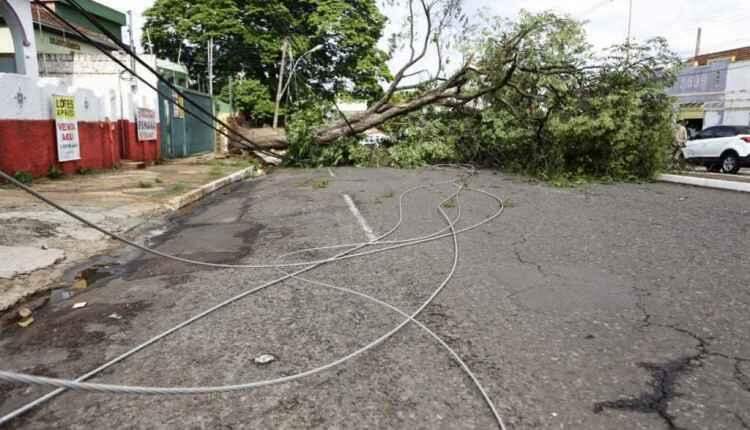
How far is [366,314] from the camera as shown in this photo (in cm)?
360

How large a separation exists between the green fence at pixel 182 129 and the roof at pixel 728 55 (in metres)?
34.4

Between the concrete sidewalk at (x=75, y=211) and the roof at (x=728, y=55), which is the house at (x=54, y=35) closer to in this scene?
the concrete sidewalk at (x=75, y=211)

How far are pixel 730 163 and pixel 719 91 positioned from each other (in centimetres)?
2040

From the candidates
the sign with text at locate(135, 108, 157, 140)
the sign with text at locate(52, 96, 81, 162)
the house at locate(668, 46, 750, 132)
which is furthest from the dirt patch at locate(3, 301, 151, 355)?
the house at locate(668, 46, 750, 132)

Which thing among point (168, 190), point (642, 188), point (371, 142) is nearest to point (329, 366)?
point (168, 190)

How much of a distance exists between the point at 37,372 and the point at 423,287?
8.78 feet

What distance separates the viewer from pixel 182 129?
20266 millimetres

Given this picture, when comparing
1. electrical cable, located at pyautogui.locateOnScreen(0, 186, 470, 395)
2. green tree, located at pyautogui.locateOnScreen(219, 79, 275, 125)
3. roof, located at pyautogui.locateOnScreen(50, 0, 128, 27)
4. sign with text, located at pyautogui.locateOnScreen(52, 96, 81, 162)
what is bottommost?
electrical cable, located at pyautogui.locateOnScreen(0, 186, 470, 395)

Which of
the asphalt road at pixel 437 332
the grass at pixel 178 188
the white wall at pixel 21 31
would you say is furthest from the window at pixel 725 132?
the white wall at pixel 21 31

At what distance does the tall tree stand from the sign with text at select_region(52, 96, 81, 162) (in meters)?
16.6

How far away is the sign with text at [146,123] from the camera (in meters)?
15.8

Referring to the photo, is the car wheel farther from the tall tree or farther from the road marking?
the tall tree

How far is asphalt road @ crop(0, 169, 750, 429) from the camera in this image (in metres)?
2.40

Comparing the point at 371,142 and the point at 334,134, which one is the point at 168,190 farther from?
the point at 371,142
